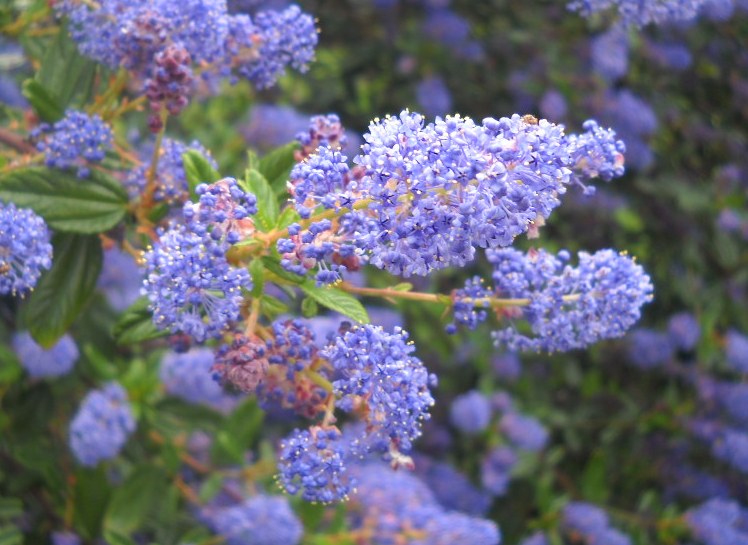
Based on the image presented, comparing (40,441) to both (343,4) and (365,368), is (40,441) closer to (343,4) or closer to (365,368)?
(365,368)

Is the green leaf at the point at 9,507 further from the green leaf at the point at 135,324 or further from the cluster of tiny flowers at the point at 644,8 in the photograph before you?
the cluster of tiny flowers at the point at 644,8

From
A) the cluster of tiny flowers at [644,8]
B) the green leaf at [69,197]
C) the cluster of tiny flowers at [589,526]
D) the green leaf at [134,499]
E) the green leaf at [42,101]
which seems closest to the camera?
the green leaf at [69,197]

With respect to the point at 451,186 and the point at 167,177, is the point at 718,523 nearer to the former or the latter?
the point at 167,177

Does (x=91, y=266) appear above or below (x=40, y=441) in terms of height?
above

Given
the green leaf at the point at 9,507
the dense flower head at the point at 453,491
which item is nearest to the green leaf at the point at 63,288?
the green leaf at the point at 9,507

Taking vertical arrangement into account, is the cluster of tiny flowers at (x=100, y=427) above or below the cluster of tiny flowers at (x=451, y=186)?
below

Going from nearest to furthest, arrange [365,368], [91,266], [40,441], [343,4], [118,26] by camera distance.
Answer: [365,368] < [118,26] < [91,266] < [40,441] < [343,4]

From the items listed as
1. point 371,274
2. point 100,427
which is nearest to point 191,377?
point 100,427

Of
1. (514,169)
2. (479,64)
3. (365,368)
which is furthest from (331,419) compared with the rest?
(479,64)
